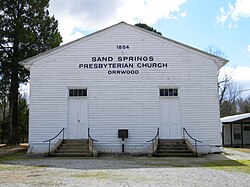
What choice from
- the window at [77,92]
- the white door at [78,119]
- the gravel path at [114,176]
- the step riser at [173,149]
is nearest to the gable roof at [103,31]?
the window at [77,92]

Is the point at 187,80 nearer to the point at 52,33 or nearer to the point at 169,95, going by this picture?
the point at 169,95

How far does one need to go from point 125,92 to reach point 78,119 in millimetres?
2932

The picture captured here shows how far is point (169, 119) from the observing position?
61.3 feet

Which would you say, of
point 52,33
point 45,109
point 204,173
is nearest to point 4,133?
point 52,33

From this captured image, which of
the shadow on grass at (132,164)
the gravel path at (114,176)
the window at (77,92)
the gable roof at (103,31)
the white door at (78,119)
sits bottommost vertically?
the shadow on grass at (132,164)

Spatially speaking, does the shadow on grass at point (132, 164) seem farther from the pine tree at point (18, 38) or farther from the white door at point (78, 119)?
the pine tree at point (18, 38)

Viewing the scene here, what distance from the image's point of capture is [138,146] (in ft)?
60.6

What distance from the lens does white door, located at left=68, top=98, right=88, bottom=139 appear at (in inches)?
738

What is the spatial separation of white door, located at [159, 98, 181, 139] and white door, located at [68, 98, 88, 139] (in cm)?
410

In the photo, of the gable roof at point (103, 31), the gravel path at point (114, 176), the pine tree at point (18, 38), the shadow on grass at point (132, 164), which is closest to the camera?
the gravel path at point (114, 176)

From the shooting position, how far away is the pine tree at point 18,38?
2536cm

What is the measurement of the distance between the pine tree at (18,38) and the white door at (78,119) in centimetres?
832

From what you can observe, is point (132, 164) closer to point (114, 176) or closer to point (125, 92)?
point (114, 176)

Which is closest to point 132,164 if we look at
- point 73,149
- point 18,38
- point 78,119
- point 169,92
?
point 73,149
